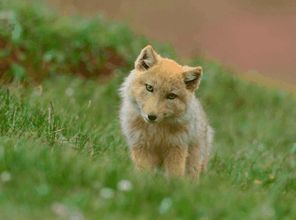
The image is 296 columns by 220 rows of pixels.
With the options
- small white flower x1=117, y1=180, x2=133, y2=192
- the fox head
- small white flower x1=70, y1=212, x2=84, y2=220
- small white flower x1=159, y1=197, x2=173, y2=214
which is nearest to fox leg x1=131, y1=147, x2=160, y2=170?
the fox head

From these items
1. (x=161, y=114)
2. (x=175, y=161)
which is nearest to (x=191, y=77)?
(x=161, y=114)

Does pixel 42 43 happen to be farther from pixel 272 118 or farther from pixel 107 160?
pixel 107 160

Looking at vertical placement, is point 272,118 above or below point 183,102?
below

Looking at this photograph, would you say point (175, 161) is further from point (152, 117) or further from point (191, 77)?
point (191, 77)

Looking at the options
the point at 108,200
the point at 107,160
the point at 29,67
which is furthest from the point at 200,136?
the point at 29,67

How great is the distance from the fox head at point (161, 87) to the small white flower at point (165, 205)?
5.26 ft

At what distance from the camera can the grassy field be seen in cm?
593

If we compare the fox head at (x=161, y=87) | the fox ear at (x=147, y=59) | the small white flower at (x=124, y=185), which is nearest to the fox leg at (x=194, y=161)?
the fox head at (x=161, y=87)

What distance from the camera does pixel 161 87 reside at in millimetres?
7727

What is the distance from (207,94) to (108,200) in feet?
25.4

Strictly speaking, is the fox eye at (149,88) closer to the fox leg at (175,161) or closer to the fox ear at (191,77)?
the fox ear at (191,77)

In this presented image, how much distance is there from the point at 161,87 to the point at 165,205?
1992 millimetres

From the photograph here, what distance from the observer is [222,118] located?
13.1 m

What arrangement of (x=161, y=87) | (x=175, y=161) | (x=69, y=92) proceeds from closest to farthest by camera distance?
1. (x=161, y=87)
2. (x=175, y=161)
3. (x=69, y=92)
